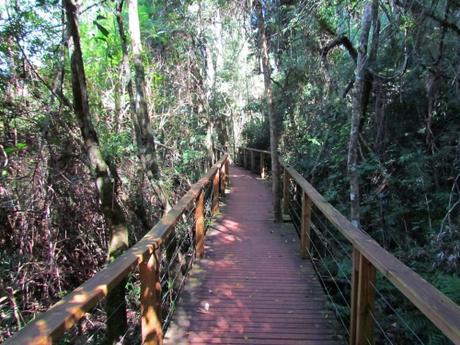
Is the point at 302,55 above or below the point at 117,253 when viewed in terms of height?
above

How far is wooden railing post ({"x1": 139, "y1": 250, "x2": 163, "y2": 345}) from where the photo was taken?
2412 millimetres

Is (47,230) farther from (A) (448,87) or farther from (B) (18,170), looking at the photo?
(A) (448,87)

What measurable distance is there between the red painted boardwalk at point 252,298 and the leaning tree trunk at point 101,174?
59 cm

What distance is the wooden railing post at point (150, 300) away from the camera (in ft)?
7.91

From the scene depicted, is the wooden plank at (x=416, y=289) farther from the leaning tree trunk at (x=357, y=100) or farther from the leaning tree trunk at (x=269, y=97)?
the leaning tree trunk at (x=269, y=97)

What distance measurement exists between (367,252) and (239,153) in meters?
19.6

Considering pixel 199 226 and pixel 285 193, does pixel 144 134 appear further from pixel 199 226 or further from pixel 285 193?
pixel 285 193

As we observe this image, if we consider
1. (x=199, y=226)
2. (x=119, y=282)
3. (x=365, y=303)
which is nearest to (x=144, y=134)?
(x=199, y=226)

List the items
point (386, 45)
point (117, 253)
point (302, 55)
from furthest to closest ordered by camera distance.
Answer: point (302, 55), point (386, 45), point (117, 253)

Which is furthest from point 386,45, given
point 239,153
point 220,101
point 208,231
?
point 239,153

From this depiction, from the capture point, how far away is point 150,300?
8.12ft

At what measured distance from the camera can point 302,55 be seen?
343 inches

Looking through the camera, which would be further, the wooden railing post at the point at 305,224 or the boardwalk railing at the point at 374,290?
the wooden railing post at the point at 305,224

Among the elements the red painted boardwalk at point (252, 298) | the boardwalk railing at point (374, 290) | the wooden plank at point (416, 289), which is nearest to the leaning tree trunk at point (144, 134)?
the red painted boardwalk at point (252, 298)
